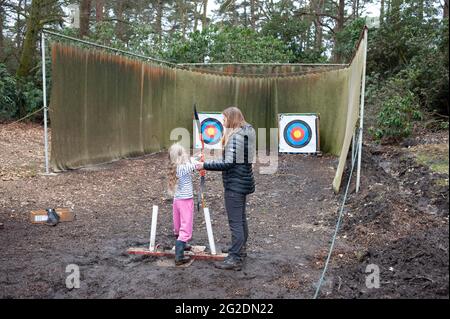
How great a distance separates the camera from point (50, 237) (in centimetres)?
421

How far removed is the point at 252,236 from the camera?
4422 millimetres

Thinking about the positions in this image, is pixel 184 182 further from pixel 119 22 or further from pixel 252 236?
pixel 119 22

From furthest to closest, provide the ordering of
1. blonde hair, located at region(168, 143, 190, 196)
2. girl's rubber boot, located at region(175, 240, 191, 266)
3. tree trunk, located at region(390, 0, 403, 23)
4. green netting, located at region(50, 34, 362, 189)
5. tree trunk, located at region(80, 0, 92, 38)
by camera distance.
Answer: tree trunk, located at region(80, 0, 92, 38) < tree trunk, located at region(390, 0, 403, 23) < green netting, located at region(50, 34, 362, 189) < blonde hair, located at region(168, 143, 190, 196) < girl's rubber boot, located at region(175, 240, 191, 266)

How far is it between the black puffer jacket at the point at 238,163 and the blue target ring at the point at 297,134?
5602mm

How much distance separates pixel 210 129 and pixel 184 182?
20.2 feet

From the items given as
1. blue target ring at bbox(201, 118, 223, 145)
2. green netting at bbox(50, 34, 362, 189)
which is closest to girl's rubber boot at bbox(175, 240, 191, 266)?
green netting at bbox(50, 34, 362, 189)

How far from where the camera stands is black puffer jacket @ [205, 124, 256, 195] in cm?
345

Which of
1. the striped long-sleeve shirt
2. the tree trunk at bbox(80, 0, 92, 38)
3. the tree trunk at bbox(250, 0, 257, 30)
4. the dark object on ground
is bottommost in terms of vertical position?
the dark object on ground

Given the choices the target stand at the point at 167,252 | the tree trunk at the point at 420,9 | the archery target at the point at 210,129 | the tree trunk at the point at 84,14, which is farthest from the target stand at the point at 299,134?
the tree trunk at the point at 84,14

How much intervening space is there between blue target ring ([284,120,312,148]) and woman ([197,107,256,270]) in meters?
5.60

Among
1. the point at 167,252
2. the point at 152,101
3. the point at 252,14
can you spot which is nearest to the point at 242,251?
the point at 167,252

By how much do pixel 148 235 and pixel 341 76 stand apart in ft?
17.5

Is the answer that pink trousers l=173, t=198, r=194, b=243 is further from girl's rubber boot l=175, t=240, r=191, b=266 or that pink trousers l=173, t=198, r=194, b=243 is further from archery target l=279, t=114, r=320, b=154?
archery target l=279, t=114, r=320, b=154

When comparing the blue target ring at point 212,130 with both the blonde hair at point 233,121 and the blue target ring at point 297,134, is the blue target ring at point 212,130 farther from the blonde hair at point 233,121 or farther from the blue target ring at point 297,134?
the blonde hair at point 233,121
